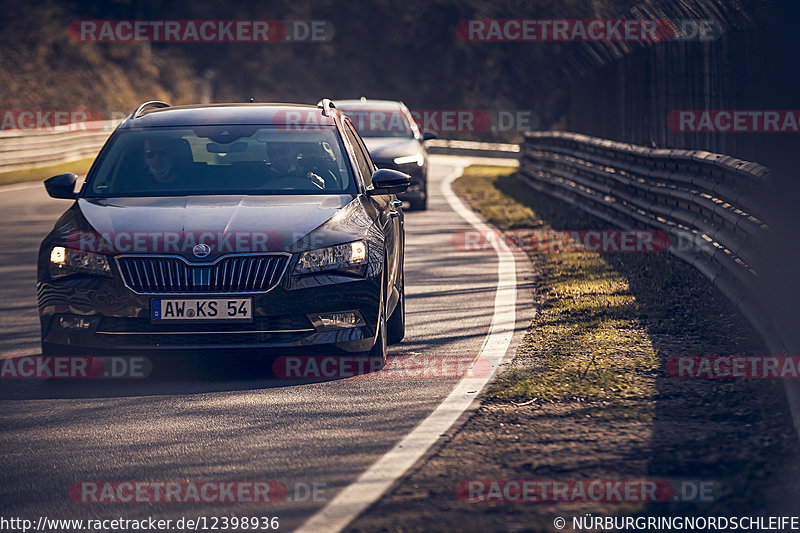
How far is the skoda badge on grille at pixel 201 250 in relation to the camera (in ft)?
23.3

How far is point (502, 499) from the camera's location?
4.87 m

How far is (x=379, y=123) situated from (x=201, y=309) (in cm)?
1399

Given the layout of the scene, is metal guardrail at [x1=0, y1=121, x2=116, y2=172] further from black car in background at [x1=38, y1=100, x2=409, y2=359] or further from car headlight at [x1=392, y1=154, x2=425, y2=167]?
black car in background at [x1=38, y1=100, x2=409, y2=359]

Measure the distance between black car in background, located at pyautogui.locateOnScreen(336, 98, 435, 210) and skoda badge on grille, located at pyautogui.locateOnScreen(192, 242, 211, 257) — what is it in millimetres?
11740

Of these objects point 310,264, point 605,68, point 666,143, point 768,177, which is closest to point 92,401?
point 310,264

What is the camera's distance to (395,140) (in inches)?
798

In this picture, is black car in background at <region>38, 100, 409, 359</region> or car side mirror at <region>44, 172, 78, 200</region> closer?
black car in background at <region>38, 100, 409, 359</region>

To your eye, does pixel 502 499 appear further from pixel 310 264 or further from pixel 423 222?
pixel 423 222
